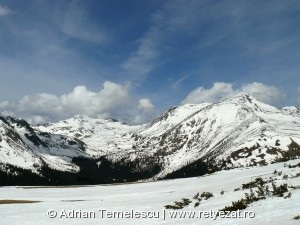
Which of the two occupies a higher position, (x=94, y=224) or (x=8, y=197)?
(x=8, y=197)

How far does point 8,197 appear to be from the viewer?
42250 millimetres

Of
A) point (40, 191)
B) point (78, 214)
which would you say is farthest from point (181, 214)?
point (40, 191)

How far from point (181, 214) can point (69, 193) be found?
76.2 ft

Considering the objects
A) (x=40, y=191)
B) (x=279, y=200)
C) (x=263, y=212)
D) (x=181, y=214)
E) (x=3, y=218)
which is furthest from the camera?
(x=40, y=191)

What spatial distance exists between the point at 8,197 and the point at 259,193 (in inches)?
1140

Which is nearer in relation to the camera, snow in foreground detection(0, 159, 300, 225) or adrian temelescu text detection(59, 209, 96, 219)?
snow in foreground detection(0, 159, 300, 225)

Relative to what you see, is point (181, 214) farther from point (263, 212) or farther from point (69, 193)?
point (69, 193)

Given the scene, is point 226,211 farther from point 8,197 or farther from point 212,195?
point 8,197

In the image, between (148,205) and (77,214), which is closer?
(77,214)

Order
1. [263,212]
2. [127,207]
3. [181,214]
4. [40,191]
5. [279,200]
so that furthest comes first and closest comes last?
[40,191] < [127,207] < [181,214] < [279,200] < [263,212]

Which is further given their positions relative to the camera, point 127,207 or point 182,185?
point 182,185

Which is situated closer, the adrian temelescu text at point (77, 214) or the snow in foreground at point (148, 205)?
the snow in foreground at point (148, 205)

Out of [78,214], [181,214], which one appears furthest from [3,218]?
[181,214]

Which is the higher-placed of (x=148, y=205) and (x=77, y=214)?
(x=148, y=205)
